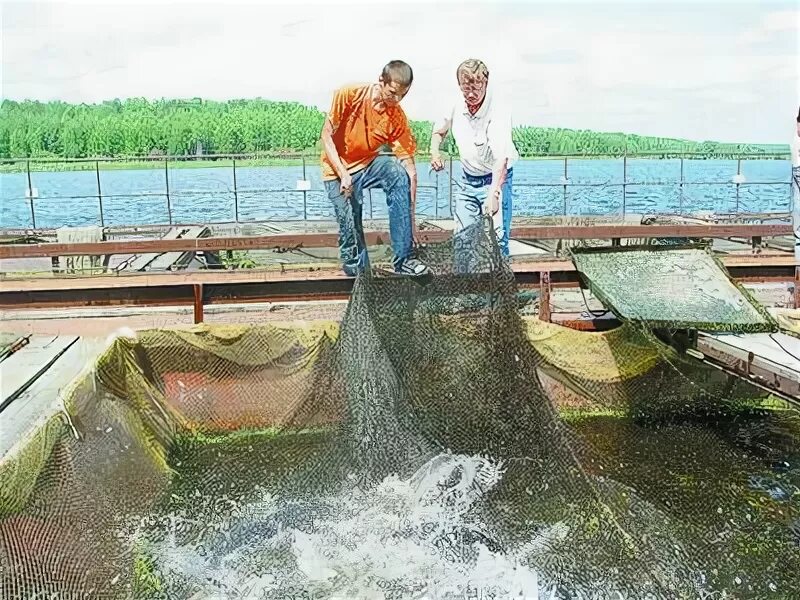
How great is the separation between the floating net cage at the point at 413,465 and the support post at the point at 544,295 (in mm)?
335

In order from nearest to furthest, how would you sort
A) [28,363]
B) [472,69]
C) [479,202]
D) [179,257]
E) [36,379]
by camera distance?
[36,379]
[28,363]
[472,69]
[479,202]
[179,257]

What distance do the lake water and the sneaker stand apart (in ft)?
1.04

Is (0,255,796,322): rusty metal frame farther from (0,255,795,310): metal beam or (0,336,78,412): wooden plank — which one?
(0,336,78,412): wooden plank

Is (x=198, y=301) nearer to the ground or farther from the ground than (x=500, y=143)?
nearer to the ground

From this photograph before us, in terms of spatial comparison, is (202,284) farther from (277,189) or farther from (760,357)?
(760,357)

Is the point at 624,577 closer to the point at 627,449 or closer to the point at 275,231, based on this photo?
the point at 627,449

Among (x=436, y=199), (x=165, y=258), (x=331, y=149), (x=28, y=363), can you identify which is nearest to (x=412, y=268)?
(x=436, y=199)

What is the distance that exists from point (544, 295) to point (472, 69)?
1.08 m

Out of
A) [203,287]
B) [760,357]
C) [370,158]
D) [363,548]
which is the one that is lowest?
[363,548]

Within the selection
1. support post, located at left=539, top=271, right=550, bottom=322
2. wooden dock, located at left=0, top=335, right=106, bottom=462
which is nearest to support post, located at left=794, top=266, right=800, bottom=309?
support post, located at left=539, top=271, right=550, bottom=322

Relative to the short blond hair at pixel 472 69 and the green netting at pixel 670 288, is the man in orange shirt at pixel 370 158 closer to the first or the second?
the short blond hair at pixel 472 69

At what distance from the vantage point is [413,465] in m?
2.79

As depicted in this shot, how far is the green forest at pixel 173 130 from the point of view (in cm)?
352

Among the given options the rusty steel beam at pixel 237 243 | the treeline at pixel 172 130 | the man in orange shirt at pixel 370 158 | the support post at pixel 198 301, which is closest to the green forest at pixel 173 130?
the treeline at pixel 172 130
